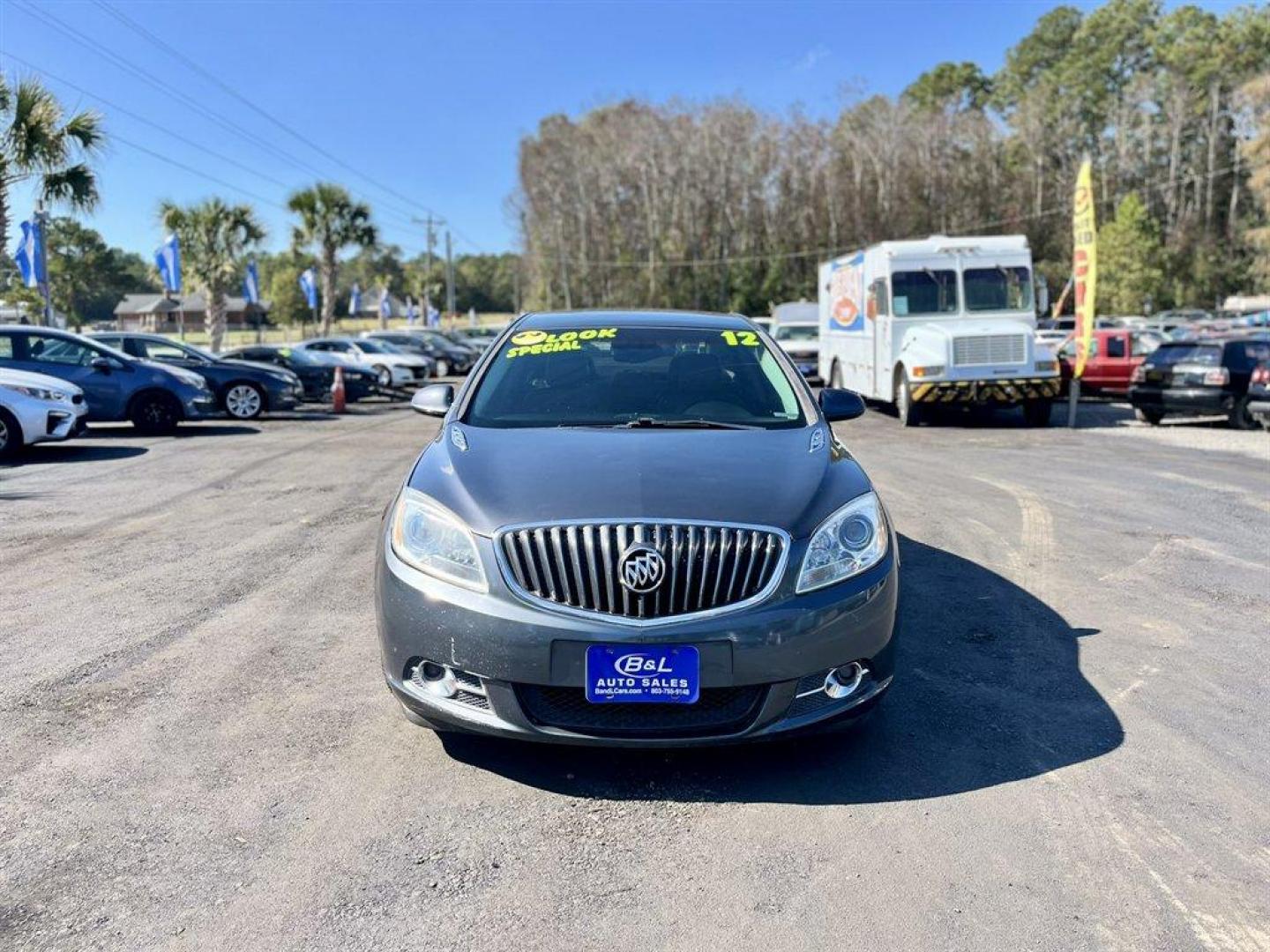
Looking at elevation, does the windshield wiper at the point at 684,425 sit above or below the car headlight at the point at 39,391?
below

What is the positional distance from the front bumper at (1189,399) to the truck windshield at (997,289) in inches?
96.2

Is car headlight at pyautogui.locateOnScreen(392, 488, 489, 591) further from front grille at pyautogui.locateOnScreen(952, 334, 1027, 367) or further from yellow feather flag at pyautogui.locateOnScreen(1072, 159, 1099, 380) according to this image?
yellow feather flag at pyautogui.locateOnScreen(1072, 159, 1099, 380)

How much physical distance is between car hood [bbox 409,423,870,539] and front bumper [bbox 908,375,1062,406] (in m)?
13.0

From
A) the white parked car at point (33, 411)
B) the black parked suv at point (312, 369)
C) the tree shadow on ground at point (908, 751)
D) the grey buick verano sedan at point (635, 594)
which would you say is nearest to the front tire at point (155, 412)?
the white parked car at point (33, 411)

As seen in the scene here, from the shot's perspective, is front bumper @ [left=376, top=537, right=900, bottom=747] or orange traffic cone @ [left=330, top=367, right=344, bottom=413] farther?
orange traffic cone @ [left=330, top=367, right=344, bottom=413]

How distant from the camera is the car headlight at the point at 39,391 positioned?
11.9 meters

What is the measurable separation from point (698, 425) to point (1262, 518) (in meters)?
6.35

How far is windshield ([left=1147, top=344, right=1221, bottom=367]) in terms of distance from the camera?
53.4 ft

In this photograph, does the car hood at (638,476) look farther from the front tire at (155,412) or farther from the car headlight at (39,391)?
the front tire at (155,412)

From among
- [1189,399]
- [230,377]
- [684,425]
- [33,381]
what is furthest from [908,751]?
[230,377]

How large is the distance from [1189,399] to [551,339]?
14450 mm

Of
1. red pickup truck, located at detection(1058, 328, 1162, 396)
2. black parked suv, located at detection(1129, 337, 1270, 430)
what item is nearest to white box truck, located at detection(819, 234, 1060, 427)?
black parked suv, located at detection(1129, 337, 1270, 430)

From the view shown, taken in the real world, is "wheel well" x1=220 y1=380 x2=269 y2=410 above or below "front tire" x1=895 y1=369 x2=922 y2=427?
above

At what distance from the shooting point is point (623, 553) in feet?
10.8
